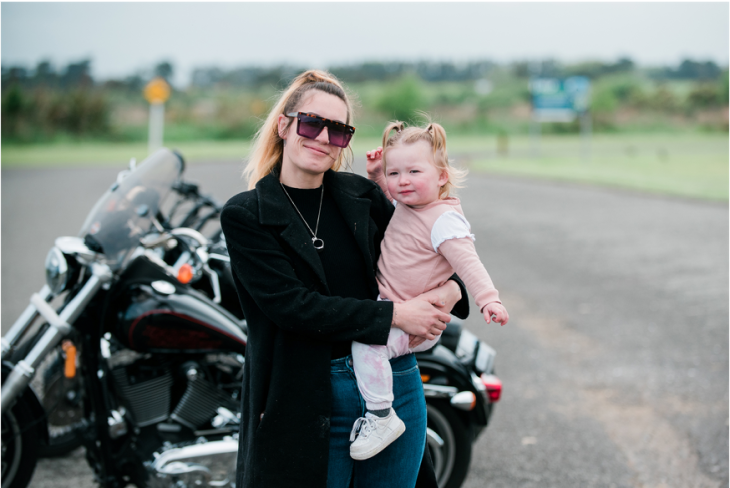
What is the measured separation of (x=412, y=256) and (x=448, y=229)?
0.43ft

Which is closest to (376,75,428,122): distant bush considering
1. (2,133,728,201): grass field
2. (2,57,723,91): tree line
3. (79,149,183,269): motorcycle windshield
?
(2,57,723,91): tree line

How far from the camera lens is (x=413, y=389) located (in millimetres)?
1810

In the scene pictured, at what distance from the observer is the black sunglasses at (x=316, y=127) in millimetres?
1673

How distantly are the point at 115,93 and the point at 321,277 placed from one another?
2582 inches

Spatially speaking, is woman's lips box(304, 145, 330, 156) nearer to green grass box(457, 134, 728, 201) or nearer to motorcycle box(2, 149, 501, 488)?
motorcycle box(2, 149, 501, 488)

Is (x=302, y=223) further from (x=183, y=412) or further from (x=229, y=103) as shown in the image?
(x=229, y=103)

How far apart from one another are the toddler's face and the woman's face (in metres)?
0.18

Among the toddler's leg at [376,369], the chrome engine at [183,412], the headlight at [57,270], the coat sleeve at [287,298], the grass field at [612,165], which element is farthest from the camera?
the grass field at [612,165]

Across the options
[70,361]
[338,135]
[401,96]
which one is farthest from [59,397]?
[401,96]

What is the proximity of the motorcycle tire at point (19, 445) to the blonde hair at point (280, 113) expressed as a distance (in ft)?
4.96

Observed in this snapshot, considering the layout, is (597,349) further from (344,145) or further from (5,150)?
(5,150)

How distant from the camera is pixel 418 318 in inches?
64.3

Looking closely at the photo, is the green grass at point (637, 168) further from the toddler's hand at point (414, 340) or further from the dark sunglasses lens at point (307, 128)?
the dark sunglasses lens at point (307, 128)

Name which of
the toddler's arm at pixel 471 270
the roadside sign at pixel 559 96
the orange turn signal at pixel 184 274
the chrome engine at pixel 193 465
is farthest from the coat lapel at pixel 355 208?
the roadside sign at pixel 559 96
